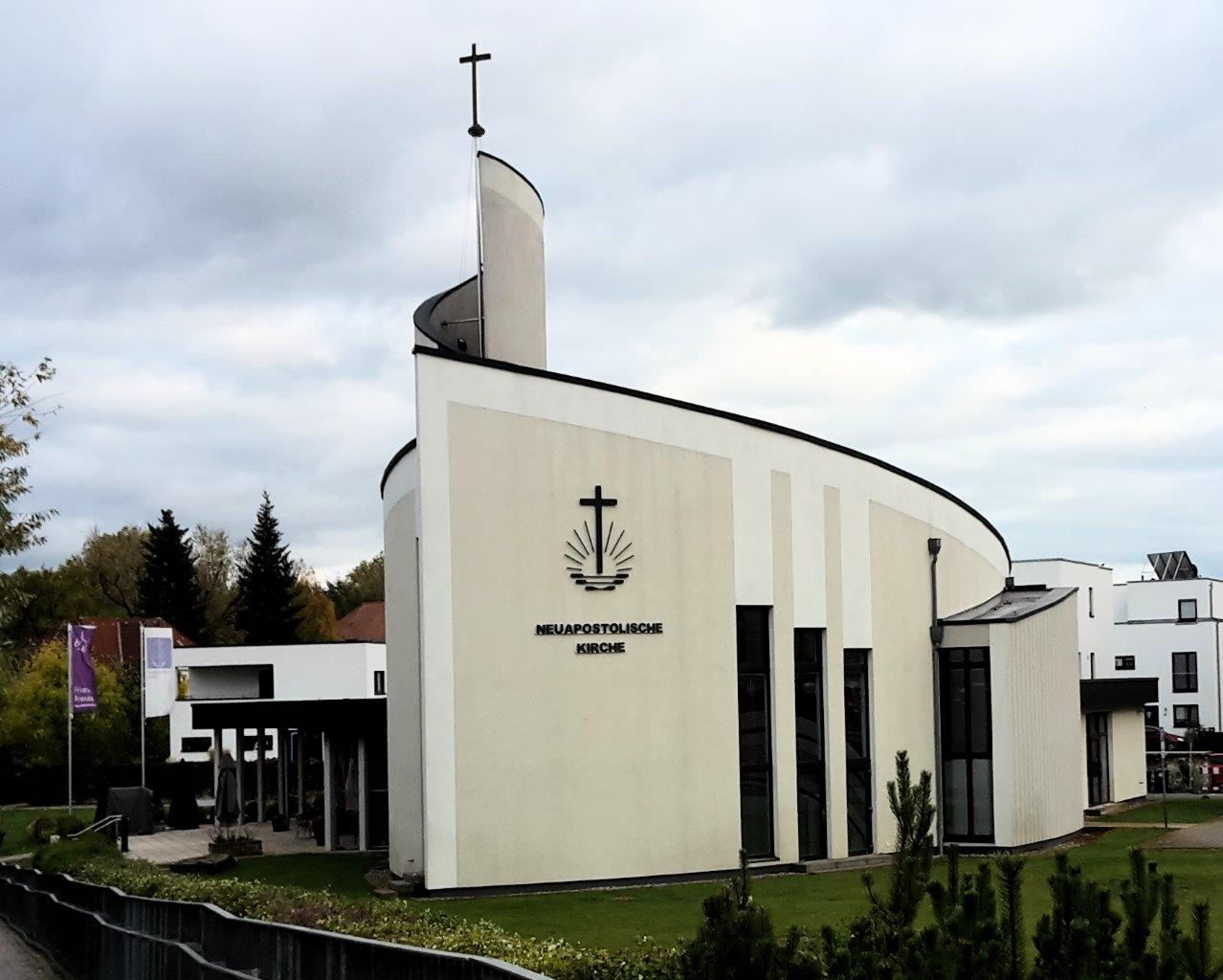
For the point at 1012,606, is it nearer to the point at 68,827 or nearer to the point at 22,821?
the point at 68,827

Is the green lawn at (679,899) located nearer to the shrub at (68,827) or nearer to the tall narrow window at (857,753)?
the tall narrow window at (857,753)

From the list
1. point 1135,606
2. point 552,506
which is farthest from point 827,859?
point 1135,606

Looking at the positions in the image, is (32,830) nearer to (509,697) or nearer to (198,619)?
(509,697)

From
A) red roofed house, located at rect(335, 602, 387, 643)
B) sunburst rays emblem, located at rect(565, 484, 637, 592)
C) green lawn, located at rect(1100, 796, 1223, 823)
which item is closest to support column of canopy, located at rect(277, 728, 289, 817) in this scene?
sunburst rays emblem, located at rect(565, 484, 637, 592)

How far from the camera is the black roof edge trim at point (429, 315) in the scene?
28.3 meters

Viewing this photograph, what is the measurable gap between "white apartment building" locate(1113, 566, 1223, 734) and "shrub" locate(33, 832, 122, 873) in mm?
58969

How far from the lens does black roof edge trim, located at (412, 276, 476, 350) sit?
28297 millimetres

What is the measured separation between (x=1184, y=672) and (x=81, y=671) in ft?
179

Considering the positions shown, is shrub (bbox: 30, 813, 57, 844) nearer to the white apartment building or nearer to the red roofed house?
the red roofed house

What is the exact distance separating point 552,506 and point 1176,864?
11.6 m

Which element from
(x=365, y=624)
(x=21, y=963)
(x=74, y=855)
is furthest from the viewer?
(x=365, y=624)

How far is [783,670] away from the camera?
1007 inches

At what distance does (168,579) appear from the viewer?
8969 centimetres

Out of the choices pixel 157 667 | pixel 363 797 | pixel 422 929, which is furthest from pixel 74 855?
pixel 157 667
